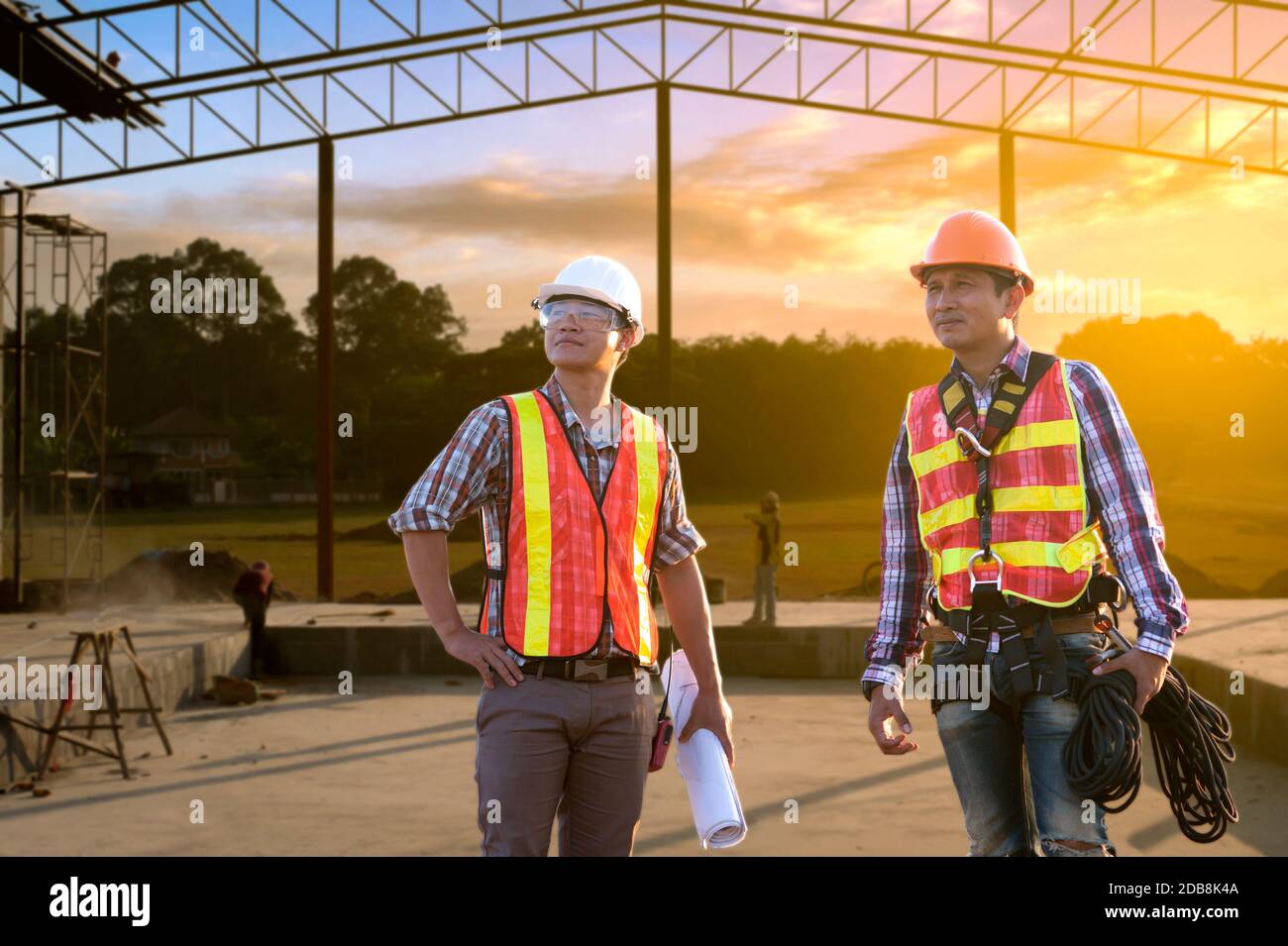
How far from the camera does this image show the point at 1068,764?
3275mm

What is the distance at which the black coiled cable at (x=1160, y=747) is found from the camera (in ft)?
10.5

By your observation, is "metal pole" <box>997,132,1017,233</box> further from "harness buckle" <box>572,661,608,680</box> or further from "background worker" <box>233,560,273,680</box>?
"harness buckle" <box>572,661,608,680</box>

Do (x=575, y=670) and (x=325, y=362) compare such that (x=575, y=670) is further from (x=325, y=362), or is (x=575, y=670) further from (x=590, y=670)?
(x=325, y=362)

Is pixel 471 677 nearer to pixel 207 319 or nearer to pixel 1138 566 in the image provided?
pixel 1138 566

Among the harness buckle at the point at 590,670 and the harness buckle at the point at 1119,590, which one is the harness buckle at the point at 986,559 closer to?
the harness buckle at the point at 1119,590

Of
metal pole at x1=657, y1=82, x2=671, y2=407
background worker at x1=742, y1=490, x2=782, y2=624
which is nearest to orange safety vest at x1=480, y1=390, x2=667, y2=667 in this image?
background worker at x1=742, y1=490, x2=782, y2=624

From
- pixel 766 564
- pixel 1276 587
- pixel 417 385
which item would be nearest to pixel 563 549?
pixel 766 564

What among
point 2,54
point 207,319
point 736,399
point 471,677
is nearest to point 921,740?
point 471,677

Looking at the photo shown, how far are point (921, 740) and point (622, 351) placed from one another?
27.6ft

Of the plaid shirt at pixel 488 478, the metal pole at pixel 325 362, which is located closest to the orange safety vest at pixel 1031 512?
the plaid shirt at pixel 488 478

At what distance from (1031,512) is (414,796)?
22.4ft

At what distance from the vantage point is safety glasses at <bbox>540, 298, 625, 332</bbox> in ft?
12.3

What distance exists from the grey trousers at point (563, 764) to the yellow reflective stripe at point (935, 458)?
92cm

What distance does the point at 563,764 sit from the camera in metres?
3.57
